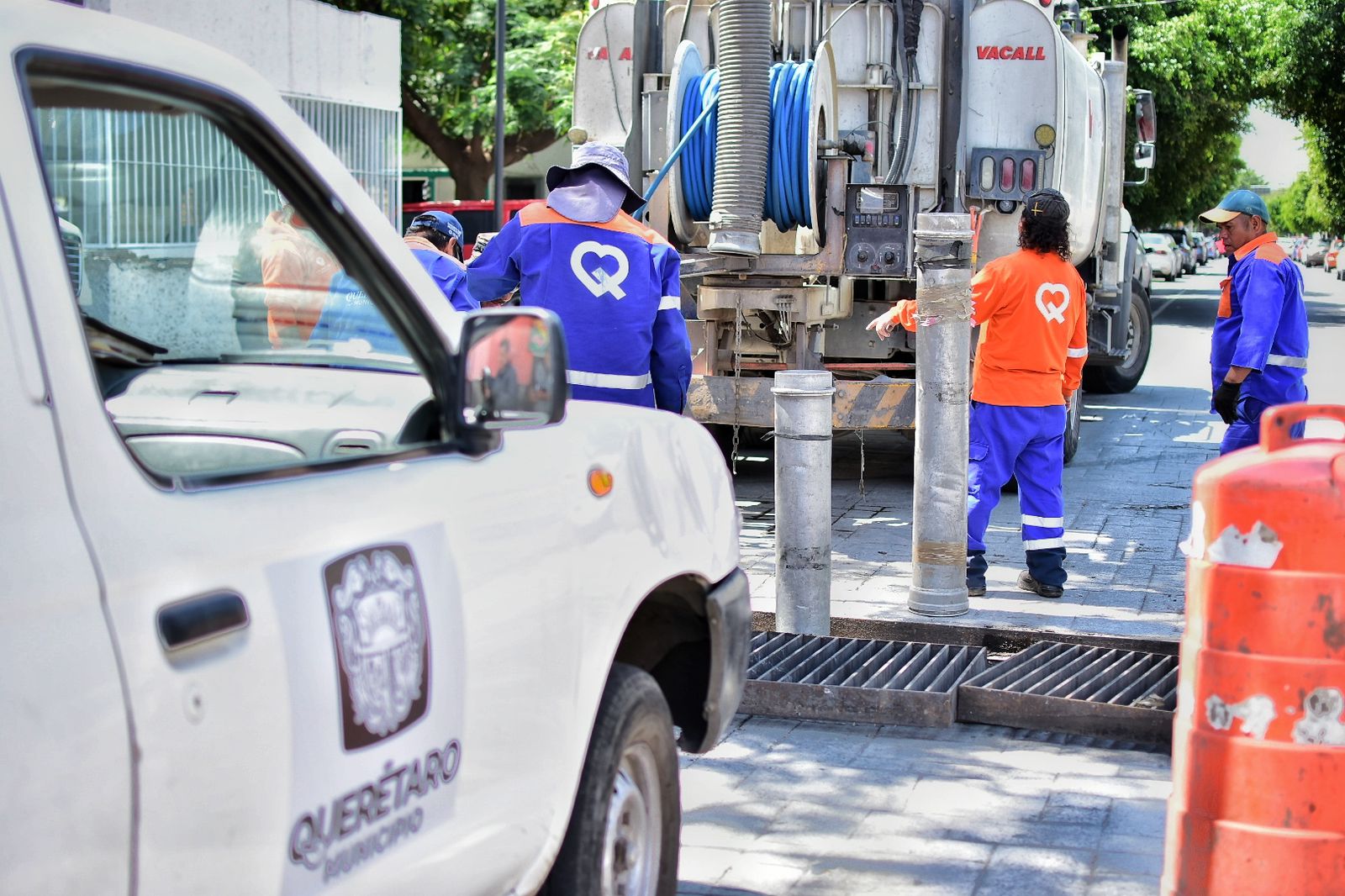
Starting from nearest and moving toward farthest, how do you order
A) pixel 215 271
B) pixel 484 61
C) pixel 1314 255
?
pixel 215 271 < pixel 484 61 < pixel 1314 255

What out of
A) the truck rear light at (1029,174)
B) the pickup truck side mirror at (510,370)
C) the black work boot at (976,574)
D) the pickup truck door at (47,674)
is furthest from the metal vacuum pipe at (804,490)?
the pickup truck door at (47,674)

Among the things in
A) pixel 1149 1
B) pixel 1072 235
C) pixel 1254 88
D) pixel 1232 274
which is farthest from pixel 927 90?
pixel 1254 88

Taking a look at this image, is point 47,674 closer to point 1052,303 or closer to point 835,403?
point 1052,303

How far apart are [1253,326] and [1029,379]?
1.03 metres

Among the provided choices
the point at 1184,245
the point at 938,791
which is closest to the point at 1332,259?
the point at 1184,245

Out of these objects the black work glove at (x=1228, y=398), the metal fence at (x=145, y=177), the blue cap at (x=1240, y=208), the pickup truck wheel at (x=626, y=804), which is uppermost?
the blue cap at (x=1240, y=208)

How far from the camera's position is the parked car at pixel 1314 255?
94625 millimetres

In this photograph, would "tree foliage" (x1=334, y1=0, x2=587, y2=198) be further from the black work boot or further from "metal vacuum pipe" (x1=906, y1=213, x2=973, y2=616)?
"metal vacuum pipe" (x1=906, y1=213, x2=973, y2=616)

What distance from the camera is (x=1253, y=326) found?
25.0 feet

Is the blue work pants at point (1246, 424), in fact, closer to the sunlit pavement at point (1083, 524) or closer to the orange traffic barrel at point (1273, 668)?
the sunlit pavement at point (1083, 524)

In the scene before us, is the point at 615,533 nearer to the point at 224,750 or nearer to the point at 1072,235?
the point at 224,750

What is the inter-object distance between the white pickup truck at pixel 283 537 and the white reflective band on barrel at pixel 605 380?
209cm

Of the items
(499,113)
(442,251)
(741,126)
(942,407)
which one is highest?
(499,113)

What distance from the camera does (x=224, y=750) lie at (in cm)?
218
